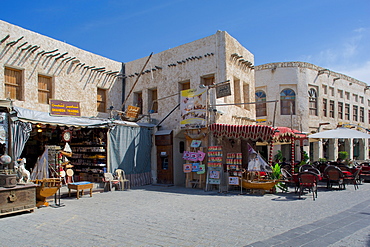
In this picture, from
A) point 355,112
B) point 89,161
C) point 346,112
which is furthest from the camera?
point 355,112

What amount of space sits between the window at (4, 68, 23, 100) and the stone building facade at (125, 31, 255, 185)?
556 centimetres

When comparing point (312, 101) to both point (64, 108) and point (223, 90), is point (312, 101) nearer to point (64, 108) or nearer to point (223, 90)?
point (223, 90)

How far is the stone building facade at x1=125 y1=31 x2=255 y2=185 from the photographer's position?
1359 cm

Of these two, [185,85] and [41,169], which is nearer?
[41,169]

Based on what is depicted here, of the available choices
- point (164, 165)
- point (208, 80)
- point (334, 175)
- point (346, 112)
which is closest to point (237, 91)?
point (208, 80)

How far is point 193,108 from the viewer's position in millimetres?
12961

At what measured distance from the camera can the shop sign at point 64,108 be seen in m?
12.5

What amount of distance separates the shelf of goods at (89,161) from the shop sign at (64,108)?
5.46ft

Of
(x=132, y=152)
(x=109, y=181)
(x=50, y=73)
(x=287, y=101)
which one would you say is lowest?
(x=109, y=181)

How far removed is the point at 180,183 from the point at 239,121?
4436mm

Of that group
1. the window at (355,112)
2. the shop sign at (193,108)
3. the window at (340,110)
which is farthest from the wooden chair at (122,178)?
the window at (355,112)

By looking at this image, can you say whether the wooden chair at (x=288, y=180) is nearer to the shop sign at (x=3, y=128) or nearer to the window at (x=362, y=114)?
the shop sign at (x=3, y=128)

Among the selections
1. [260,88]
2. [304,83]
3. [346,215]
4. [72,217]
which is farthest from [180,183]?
[304,83]

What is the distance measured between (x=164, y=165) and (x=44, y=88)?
6.80 m
